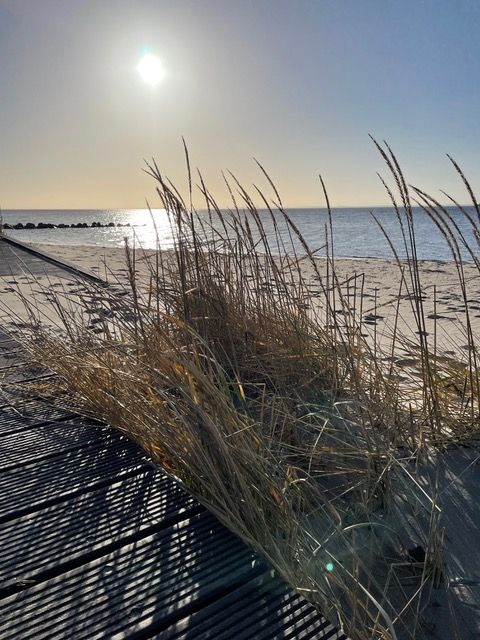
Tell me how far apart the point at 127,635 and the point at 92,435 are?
0.86 metres

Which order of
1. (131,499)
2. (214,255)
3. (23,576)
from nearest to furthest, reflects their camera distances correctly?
(23,576) → (131,499) → (214,255)

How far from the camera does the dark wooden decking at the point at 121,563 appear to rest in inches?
33.7

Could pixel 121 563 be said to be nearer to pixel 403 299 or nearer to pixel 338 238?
pixel 403 299

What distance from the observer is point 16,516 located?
1.19m

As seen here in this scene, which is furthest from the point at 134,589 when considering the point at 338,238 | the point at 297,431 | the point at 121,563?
the point at 338,238

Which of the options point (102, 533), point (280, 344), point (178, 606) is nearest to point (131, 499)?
point (102, 533)

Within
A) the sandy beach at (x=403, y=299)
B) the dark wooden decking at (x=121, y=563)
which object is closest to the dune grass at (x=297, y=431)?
the dark wooden decking at (x=121, y=563)

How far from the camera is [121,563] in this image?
3.33 ft

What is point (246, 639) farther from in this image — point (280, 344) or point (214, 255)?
point (214, 255)

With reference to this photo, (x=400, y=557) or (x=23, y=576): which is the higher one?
(x=23, y=576)

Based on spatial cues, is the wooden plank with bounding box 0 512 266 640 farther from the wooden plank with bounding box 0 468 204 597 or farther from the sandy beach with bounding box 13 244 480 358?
the sandy beach with bounding box 13 244 480 358

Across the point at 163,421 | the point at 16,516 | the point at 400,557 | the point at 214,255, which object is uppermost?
Answer: the point at 214,255

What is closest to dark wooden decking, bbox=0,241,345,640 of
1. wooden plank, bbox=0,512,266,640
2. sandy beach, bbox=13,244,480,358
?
wooden plank, bbox=0,512,266,640

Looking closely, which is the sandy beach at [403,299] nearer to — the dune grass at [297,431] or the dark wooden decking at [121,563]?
the dune grass at [297,431]
